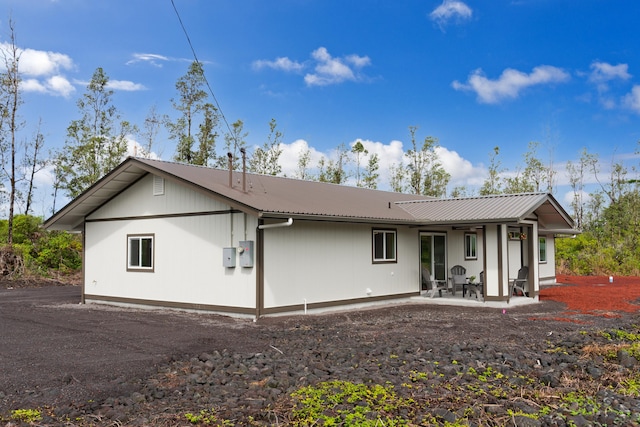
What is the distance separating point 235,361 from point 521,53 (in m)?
18.4

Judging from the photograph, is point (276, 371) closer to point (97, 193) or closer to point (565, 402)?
point (565, 402)

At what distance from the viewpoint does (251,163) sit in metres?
33.2

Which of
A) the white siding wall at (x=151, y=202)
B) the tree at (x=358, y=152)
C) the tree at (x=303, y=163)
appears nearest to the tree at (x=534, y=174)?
the tree at (x=358, y=152)

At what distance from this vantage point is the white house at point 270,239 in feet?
37.6

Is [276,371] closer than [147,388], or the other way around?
[147,388]

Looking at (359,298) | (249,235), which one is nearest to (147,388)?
(249,235)

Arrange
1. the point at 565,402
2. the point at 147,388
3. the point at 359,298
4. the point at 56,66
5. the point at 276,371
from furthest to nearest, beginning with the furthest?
the point at 56,66
the point at 359,298
the point at 276,371
the point at 147,388
the point at 565,402

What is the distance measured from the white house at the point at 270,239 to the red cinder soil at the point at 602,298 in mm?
1318

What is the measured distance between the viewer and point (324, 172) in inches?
1393

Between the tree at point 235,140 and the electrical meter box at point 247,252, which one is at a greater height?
the tree at point 235,140

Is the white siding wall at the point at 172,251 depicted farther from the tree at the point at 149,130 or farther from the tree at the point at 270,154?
the tree at the point at 149,130

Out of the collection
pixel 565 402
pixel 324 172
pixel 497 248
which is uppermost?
pixel 324 172

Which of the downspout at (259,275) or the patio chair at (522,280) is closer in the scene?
the downspout at (259,275)

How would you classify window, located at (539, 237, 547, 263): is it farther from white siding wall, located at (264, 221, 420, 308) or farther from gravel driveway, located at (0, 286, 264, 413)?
gravel driveway, located at (0, 286, 264, 413)
